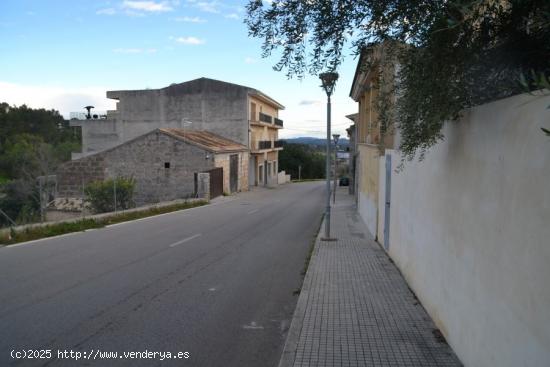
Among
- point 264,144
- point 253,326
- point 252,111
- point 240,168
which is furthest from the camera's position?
point 264,144

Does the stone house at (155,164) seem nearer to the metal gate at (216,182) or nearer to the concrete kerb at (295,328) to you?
the metal gate at (216,182)

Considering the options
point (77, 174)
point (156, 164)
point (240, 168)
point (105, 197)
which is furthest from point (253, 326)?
point (240, 168)

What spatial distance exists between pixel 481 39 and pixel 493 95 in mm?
580

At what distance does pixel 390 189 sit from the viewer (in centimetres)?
1077

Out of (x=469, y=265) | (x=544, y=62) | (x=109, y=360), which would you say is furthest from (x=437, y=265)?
(x=109, y=360)

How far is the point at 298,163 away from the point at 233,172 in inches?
1923

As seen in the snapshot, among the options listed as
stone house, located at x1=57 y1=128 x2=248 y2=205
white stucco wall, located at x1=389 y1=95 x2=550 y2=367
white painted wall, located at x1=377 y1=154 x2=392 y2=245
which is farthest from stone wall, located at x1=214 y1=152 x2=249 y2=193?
white stucco wall, located at x1=389 y1=95 x2=550 y2=367

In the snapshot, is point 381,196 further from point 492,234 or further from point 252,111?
point 252,111

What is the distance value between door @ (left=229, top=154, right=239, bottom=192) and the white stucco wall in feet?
102

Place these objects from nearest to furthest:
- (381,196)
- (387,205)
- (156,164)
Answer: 1. (387,205)
2. (381,196)
3. (156,164)

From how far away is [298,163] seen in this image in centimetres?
8638

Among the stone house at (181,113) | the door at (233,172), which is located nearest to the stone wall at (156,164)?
the door at (233,172)

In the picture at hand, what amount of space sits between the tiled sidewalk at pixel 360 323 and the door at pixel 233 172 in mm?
27359

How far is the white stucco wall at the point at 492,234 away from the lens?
318 centimetres
